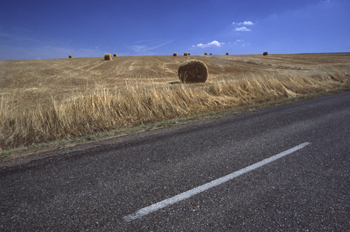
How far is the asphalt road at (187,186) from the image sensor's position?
2.17 m

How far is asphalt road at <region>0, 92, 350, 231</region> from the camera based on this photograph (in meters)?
2.17

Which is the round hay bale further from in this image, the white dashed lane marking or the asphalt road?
the white dashed lane marking

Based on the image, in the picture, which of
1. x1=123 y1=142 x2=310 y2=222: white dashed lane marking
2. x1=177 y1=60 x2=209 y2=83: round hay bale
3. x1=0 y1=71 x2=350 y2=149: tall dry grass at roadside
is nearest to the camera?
x1=123 y1=142 x2=310 y2=222: white dashed lane marking

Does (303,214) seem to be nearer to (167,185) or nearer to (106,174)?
(167,185)

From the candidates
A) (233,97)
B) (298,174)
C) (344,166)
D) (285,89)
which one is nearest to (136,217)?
(298,174)

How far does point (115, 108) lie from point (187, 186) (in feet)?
16.2

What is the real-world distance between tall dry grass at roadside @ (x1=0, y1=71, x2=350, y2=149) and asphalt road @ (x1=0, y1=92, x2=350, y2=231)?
1.91 meters

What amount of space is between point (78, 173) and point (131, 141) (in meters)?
1.60

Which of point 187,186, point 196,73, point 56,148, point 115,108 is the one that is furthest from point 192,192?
point 196,73

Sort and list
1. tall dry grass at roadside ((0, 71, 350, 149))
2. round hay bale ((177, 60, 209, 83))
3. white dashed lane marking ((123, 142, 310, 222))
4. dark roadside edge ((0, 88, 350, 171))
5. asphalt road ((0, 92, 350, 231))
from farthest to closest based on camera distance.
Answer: round hay bale ((177, 60, 209, 83)), tall dry grass at roadside ((0, 71, 350, 149)), dark roadside edge ((0, 88, 350, 171)), white dashed lane marking ((123, 142, 310, 222)), asphalt road ((0, 92, 350, 231))

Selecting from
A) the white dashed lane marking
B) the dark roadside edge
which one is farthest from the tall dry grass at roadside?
the white dashed lane marking

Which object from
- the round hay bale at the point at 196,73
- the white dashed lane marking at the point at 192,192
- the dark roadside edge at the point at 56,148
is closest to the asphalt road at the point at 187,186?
the white dashed lane marking at the point at 192,192

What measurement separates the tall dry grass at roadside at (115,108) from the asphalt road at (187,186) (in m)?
1.91

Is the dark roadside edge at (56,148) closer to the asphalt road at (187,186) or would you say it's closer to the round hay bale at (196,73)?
the asphalt road at (187,186)
